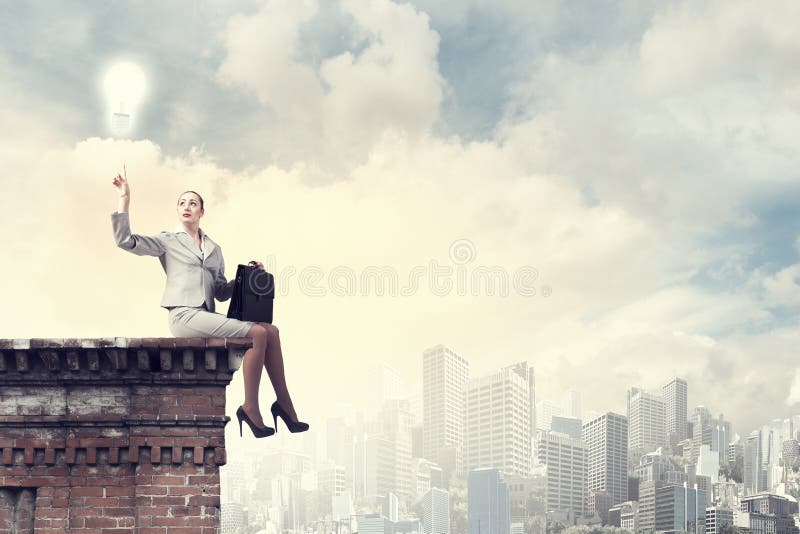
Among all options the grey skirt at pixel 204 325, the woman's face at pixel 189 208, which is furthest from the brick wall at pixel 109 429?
the woman's face at pixel 189 208

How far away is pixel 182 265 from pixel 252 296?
104cm

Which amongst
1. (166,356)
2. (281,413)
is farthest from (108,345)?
(281,413)

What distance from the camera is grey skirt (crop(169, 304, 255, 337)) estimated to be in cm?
1267

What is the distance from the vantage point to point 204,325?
12.7m

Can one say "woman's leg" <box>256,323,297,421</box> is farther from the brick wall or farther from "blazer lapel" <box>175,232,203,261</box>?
"blazer lapel" <box>175,232,203,261</box>

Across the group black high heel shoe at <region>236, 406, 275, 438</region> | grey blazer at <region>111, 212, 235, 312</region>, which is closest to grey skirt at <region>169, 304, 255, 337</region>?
grey blazer at <region>111, 212, 235, 312</region>

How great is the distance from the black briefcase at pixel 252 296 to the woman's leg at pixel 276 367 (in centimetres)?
17

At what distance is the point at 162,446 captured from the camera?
12.1 metres

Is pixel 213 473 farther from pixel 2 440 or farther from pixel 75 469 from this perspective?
pixel 2 440

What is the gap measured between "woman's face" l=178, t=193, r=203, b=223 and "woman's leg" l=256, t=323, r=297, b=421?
1.77 m

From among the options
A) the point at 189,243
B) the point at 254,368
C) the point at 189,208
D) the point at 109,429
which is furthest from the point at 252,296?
the point at 109,429

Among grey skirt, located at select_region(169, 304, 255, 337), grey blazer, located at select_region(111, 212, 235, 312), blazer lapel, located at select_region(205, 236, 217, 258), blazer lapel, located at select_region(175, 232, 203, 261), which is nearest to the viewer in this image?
grey skirt, located at select_region(169, 304, 255, 337)

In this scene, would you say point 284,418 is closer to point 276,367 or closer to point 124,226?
point 276,367

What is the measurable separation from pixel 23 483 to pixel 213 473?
223 centimetres
